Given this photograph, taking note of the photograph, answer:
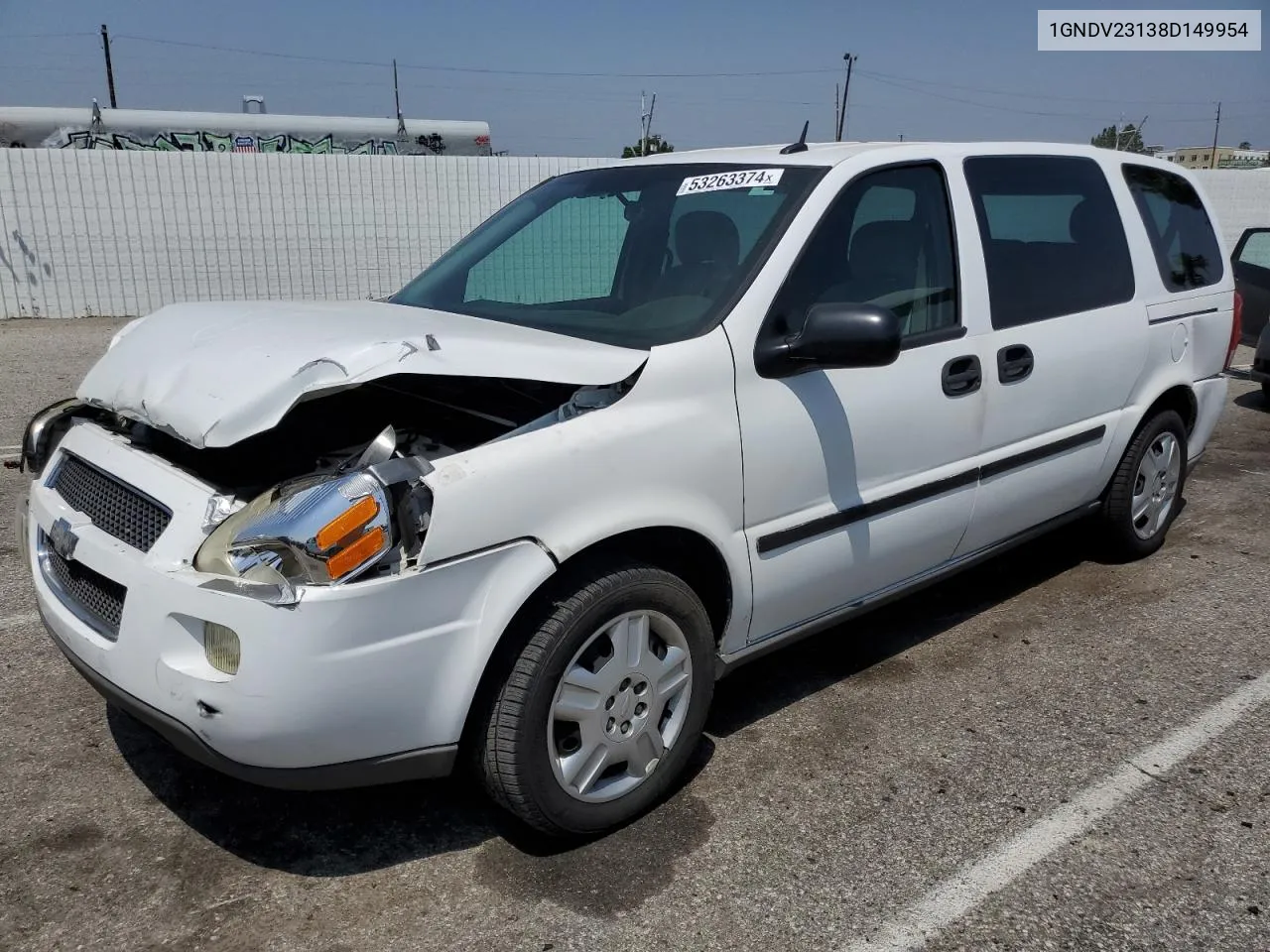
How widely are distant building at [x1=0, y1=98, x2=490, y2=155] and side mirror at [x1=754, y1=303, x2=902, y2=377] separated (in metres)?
17.5

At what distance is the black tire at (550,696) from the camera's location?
8.07 ft

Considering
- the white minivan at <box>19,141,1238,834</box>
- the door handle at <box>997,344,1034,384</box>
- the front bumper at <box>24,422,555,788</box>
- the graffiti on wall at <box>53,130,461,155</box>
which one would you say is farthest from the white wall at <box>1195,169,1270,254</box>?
the front bumper at <box>24,422,555,788</box>

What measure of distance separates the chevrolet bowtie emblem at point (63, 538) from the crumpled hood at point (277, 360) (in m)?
0.33

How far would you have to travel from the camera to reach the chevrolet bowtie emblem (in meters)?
2.62

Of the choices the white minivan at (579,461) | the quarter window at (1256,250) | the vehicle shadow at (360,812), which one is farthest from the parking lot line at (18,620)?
the quarter window at (1256,250)

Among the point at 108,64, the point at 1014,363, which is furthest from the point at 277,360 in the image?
the point at 108,64

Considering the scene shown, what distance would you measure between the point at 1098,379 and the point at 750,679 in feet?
6.01

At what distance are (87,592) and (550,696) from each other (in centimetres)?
121

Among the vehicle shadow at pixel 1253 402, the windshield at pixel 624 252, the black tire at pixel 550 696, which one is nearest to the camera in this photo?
the black tire at pixel 550 696

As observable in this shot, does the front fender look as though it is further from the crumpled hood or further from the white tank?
the white tank

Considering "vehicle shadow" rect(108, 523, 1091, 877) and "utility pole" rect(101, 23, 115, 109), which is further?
"utility pole" rect(101, 23, 115, 109)

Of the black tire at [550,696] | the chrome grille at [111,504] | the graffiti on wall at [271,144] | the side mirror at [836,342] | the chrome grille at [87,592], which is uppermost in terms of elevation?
the graffiti on wall at [271,144]

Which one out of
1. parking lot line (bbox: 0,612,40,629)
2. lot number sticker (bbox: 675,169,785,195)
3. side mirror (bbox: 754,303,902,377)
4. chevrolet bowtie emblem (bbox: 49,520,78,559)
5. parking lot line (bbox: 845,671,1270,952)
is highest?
lot number sticker (bbox: 675,169,785,195)

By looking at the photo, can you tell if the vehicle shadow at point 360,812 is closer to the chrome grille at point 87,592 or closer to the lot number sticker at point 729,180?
the chrome grille at point 87,592
